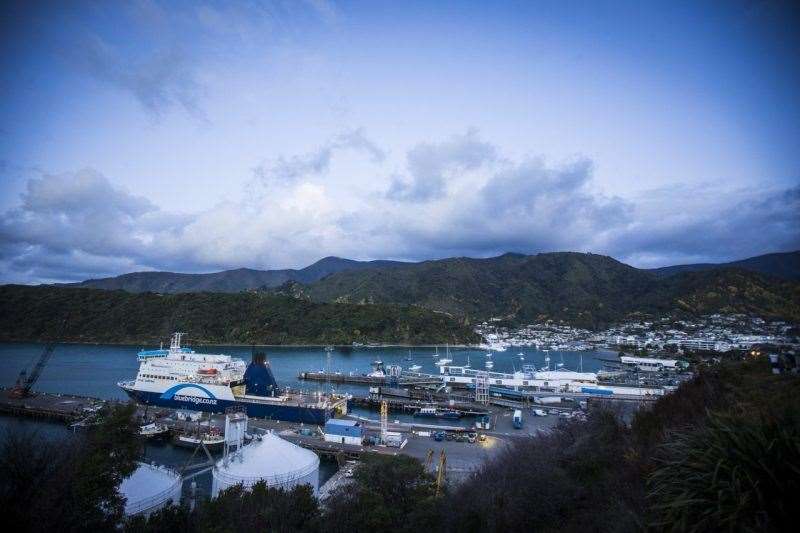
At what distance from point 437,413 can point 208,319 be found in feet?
263

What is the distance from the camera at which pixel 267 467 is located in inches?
594

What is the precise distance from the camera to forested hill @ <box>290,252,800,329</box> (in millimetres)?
114044

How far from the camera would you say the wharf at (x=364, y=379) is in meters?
50.0

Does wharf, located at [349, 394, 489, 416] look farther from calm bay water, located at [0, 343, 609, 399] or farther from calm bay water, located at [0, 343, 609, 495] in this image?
calm bay water, located at [0, 343, 609, 399]

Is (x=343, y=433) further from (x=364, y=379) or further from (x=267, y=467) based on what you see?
(x=364, y=379)

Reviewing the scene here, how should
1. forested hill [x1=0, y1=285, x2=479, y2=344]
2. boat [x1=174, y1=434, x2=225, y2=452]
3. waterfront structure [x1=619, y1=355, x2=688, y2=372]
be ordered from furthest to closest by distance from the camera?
forested hill [x1=0, y1=285, x2=479, y2=344] → waterfront structure [x1=619, y1=355, x2=688, y2=372] → boat [x1=174, y1=434, x2=225, y2=452]

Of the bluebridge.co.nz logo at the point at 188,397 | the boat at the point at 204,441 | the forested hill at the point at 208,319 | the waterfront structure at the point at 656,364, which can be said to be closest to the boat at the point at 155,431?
the boat at the point at 204,441

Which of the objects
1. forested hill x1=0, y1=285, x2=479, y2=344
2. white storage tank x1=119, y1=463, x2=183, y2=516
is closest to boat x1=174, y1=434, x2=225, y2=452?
white storage tank x1=119, y1=463, x2=183, y2=516

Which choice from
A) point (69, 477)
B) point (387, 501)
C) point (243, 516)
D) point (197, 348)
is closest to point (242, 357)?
point (197, 348)

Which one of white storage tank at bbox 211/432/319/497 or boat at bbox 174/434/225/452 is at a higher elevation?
white storage tank at bbox 211/432/319/497

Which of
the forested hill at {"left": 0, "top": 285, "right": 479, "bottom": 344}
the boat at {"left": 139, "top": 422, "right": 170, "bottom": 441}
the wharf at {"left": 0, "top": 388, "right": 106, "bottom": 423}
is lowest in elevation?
the boat at {"left": 139, "top": 422, "right": 170, "bottom": 441}

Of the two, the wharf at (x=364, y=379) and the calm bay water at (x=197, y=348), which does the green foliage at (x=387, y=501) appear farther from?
the wharf at (x=364, y=379)

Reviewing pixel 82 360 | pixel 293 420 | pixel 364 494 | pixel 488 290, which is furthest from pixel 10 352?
Result: pixel 488 290

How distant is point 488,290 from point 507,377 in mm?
119922
